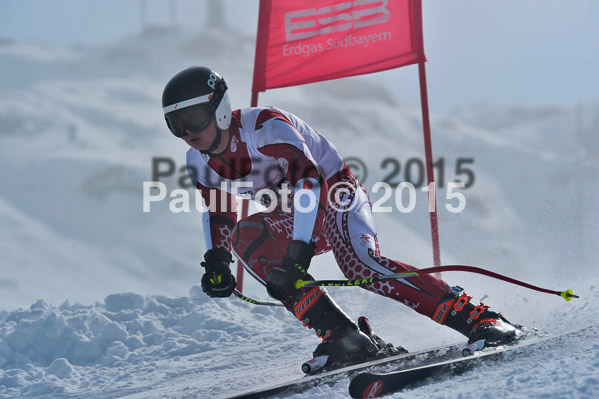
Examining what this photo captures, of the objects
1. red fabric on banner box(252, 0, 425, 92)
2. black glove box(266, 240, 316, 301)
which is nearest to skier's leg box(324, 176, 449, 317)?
black glove box(266, 240, 316, 301)

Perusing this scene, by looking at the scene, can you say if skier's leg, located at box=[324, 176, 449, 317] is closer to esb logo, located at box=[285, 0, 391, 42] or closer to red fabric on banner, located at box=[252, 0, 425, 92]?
red fabric on banner, located at box=[252, 0, 425, 92]

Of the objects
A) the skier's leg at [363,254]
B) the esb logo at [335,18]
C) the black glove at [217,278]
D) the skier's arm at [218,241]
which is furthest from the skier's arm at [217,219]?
the esb logo at [335,18]

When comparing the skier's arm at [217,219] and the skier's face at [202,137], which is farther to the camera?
the skier's arm at [217,219]

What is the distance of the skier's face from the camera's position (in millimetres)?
3414

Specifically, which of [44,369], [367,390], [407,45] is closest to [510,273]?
[407,45]

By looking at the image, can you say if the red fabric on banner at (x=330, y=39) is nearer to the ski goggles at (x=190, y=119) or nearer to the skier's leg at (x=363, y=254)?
the skier's leg at (x=363, y=254)

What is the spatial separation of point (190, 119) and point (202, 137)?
0.12m

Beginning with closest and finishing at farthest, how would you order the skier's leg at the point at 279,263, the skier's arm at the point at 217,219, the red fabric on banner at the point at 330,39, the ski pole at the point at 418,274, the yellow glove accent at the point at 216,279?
the ski pole at the point at 418,274 < the skier's leg at the point at 279,263 < the yellow glove accent at the point at 216,279 < the skier's arm at the point at 217,219 < the red fabric on banner at the point at 330,39

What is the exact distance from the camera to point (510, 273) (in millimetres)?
6215

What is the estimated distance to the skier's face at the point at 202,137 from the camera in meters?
3.41

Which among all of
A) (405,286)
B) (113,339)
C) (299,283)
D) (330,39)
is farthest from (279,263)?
(330,39)

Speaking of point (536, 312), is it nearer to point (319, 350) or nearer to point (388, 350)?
point (388, 350)

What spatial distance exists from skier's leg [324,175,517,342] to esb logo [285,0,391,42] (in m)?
2.88

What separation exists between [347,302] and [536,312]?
218cm
